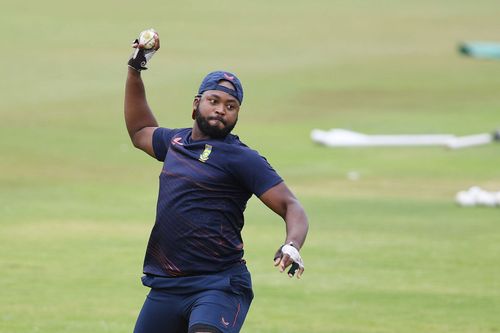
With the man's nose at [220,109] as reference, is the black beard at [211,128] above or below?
below

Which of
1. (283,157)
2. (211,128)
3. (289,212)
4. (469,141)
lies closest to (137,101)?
(211,128)

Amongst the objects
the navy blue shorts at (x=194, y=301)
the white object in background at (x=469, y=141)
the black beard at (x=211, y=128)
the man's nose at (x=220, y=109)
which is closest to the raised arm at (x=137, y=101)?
the black beard at (x=211, y=128)

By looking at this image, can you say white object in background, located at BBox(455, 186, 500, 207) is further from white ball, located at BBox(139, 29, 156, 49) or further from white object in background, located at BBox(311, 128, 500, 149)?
white ball, located at BBox(139, 29, 156, 49)

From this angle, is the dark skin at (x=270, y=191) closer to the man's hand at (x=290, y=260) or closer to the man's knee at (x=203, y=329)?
the man's hand at (x=290, y=260)

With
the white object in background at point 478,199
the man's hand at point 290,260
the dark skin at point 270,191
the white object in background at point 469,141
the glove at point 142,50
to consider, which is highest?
the glove at point 142,50

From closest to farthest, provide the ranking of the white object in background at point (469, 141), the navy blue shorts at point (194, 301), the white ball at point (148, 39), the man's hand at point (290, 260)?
1. the man's hand at point (290, 260)
2. the navy blue shorts at point (194, 301)
3. the white ball at point (148, 39)
4. the white object in background at point (469, 141)

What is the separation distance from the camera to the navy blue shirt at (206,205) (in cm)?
750

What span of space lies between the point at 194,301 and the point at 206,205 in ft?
1.76

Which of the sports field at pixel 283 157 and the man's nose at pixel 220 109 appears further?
the sports field at pixel 283 157

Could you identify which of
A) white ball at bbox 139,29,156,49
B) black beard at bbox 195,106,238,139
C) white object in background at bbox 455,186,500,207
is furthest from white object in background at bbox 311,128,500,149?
black beard at bbox 195,106,238,139

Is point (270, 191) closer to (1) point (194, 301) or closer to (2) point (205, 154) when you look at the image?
(2) point (205, 154)

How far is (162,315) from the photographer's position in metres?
7.54

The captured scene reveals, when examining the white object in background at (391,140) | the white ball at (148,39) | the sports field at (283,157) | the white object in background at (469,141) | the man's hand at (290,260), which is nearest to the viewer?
the man's hand at (290,260)

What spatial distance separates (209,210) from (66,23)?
1689 inches
